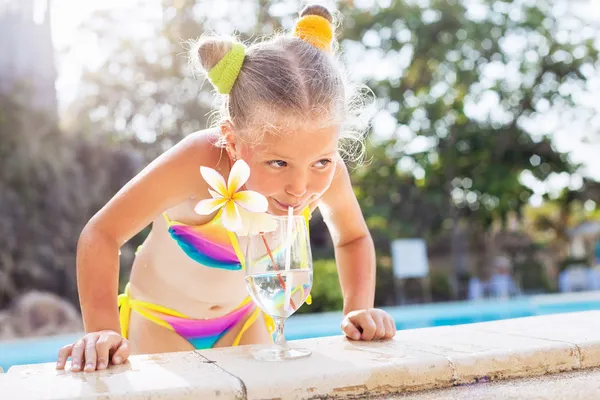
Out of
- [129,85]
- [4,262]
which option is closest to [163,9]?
[129,85]

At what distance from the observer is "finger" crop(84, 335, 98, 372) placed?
1.45 metres

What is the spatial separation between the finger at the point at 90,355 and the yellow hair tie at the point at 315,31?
116cm

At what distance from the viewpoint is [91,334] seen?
1.58 metres

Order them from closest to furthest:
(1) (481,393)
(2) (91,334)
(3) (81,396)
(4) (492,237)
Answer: (3) (81,396) < (1) (481,393) < (2) (91,334) < (4) (492,237)

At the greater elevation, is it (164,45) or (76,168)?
(164,45)

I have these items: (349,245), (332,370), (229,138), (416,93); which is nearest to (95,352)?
(332,370)

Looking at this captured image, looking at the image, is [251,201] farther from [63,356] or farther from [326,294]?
[326,294]

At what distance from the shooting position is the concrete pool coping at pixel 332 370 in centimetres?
123

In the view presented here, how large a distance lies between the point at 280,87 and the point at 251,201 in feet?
1.71

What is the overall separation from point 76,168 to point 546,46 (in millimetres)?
9936

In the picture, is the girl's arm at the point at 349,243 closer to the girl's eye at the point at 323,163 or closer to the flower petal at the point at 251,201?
the girl's eye at the point at 323,163

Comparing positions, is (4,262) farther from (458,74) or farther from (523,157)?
(523,157)

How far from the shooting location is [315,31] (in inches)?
85.0

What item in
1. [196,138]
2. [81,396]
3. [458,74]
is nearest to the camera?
[81,396]
